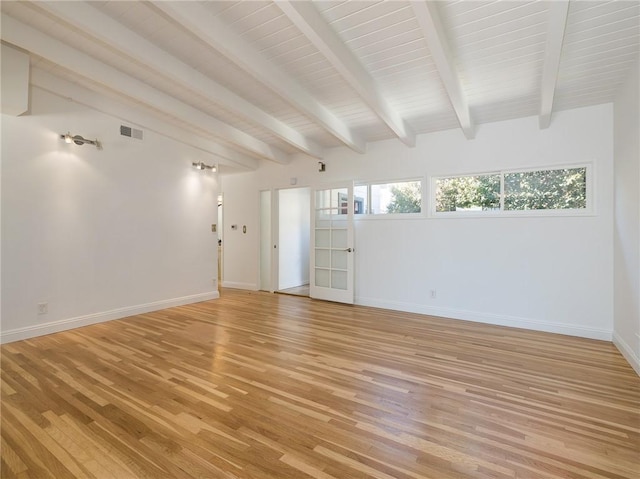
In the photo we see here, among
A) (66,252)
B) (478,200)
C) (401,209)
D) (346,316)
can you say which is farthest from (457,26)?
(66,252)

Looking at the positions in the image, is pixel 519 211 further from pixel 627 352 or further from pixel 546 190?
pixel 627 352

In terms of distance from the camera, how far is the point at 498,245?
4301 millimetres

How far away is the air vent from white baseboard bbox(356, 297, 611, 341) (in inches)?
173

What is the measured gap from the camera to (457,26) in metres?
2.48

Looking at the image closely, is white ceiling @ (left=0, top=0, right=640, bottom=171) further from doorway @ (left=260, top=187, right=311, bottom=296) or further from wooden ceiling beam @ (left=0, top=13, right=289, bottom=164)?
doorway @ (left=260, top=187, right=311, bottom=296)

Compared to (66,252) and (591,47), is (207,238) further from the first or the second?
(591,47)

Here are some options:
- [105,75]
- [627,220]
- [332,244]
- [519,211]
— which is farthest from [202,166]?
[627,220]

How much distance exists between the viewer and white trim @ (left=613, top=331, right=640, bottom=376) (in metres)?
2.79

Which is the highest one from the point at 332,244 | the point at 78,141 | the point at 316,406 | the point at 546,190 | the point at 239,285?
the point at 78,141

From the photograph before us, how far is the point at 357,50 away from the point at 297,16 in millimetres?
793

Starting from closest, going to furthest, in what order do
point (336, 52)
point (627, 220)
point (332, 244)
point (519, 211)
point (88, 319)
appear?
point (336, 52) → point (627, 220) → point (88, 319) → point (519, 211) → point (332, 244)

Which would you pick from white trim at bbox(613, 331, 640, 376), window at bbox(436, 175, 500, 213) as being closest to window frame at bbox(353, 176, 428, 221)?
window at bbox(436, 175, 500, 213)

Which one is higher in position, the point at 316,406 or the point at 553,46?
the point at 553,46

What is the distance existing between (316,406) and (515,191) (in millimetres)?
3856
